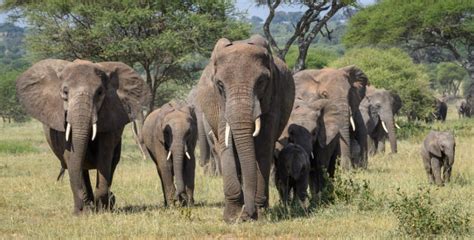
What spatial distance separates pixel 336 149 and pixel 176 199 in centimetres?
252

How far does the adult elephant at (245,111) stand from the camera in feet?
28.5

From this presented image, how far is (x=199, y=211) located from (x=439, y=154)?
4.54m

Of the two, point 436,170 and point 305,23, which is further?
point 305,23

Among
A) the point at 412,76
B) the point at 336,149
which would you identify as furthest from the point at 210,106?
the point at 412,76

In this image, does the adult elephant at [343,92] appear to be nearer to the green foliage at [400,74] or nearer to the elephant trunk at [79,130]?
the elephant trunk at [79,130]

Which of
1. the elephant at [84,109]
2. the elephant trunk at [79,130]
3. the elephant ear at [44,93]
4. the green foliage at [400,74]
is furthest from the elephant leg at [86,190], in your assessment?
the green foliage at [400,74]

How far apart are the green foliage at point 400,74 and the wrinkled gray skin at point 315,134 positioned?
75.6 ft

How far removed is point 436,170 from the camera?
13680mm

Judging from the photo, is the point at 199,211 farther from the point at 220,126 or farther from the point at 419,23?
the point at 419,23

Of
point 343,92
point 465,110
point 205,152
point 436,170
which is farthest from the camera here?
point 465,110

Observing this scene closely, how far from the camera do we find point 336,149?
13047mm

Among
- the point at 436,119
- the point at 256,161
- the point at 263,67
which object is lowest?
the point at 436,119

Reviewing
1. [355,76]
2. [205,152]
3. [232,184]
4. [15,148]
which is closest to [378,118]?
[205,152]

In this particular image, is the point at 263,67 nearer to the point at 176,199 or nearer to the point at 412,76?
the point at 176,199
